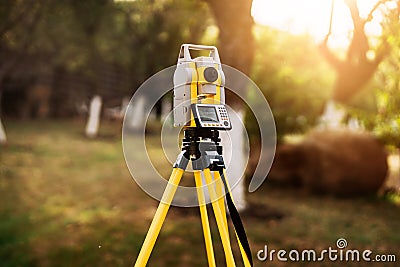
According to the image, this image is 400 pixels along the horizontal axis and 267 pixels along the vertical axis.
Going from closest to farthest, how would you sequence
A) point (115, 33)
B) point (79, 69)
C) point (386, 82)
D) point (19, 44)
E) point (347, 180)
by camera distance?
point (386, 82)
point (347, 180)
point (19, 44)
point (115, 33)
point (79, 69)

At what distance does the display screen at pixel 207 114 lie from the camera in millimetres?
2563

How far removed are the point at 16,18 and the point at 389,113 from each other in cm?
390

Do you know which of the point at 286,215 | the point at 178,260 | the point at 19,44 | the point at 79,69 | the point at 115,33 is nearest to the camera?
the point at 178,260

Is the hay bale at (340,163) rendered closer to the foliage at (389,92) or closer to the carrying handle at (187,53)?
the foliage at (389,92)

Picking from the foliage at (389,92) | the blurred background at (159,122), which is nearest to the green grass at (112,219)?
the blurred background at (159,122)

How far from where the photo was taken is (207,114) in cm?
258

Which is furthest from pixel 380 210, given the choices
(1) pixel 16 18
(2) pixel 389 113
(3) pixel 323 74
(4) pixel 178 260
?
(1) pixel 16 18

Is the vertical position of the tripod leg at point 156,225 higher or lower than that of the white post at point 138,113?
lower

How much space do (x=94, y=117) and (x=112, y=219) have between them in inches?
166

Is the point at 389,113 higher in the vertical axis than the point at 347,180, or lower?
higher

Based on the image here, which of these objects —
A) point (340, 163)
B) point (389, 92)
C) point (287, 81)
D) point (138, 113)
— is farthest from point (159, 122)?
point (389, 92)

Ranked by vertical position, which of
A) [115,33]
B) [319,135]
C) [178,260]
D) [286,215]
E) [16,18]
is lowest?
[178,260]

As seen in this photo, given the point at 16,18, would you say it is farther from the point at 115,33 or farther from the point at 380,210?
the point at 380,210

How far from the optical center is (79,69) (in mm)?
9578
